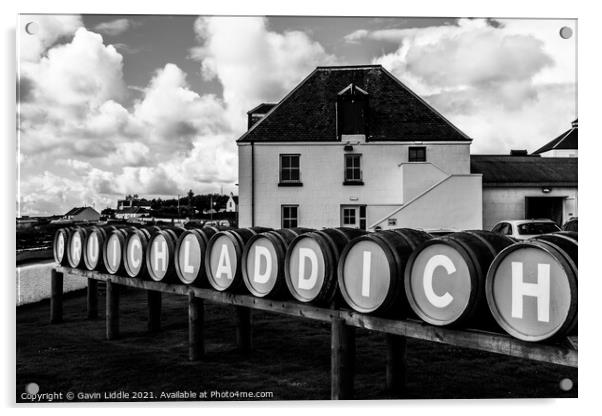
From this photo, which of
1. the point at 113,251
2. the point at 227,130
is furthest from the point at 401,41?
the point at 113,251

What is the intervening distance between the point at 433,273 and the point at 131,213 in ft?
12.1

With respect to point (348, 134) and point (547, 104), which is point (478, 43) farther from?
point (348, 134)

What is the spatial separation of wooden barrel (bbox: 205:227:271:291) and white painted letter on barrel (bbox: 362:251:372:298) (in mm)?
1432

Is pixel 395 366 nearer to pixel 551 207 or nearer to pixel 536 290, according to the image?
pixel 536 290

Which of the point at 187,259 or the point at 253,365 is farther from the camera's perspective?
the point at 187,259

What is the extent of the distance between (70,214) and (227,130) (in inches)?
70.5

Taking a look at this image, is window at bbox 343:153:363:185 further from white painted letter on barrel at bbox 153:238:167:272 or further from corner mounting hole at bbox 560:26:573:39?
corner mounting hole at bbox 560:26:573:39

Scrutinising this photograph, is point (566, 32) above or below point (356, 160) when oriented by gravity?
above

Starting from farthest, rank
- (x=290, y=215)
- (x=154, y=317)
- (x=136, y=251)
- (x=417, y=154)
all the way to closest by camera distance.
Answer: (x=417, y=154), (x=290, y=215), (x=154, y=317), (x=136, y=251)

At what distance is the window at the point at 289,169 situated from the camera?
9.56 meters

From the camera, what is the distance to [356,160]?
896 cm

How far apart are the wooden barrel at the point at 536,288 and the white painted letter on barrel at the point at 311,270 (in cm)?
138

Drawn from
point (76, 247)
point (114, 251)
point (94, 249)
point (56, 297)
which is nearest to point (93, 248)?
point (94, 249)

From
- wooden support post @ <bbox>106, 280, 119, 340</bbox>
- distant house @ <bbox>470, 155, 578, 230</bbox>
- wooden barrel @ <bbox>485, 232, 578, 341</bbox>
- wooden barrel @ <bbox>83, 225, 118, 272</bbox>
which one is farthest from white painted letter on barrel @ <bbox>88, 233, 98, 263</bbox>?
wooden barrel @ <bbox>485, 232, 578, 341</bbox>
